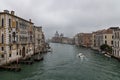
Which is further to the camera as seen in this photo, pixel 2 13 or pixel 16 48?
pixel 16 48

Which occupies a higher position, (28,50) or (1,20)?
(1,20)

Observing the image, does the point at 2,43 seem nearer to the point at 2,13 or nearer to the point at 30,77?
the point at 2,13

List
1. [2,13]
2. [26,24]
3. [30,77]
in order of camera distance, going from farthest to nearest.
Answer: [26,24]
[2,13]
[30,77]

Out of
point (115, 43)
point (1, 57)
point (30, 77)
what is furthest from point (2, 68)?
point (115, 43)

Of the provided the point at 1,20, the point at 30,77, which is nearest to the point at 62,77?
the point at 30,77

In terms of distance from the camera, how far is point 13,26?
117ft

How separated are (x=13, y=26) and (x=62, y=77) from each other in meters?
15.5

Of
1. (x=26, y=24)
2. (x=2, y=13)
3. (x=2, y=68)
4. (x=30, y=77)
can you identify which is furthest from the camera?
(x=26, y=24)

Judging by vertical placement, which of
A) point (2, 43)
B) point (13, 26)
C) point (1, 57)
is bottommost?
point (1, 57)

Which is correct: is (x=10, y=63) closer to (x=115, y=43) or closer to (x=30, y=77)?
(x=30, y=77)

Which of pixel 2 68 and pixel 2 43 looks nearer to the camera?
pixel 2 68

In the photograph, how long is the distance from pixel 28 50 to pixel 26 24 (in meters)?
6.66

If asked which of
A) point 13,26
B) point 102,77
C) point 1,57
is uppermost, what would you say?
point 13,26

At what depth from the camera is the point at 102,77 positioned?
26844 mm
